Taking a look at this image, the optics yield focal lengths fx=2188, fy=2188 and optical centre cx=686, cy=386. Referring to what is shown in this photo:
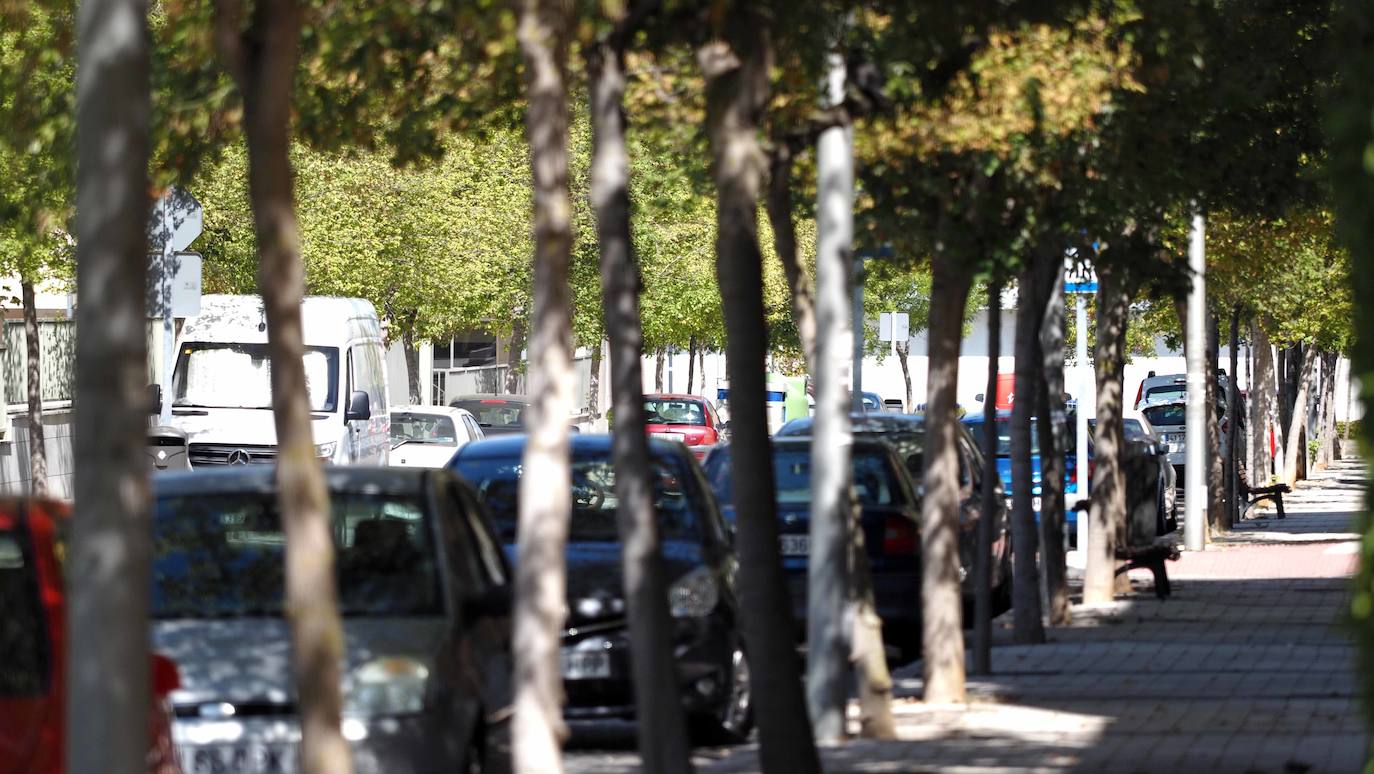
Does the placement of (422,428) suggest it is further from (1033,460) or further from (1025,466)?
(1025,466)

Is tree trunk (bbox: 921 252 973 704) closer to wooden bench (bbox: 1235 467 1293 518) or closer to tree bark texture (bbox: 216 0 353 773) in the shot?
tree bark texture (bbox: 216 0 353 773)

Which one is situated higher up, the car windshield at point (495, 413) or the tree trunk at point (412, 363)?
the tree trunk at point (412, 363)

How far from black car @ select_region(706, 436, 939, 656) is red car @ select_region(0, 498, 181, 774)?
7865mm

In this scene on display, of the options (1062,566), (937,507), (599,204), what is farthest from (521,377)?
(599,204)

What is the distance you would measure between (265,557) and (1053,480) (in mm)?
8771

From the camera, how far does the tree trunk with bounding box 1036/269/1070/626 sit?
16031 mm

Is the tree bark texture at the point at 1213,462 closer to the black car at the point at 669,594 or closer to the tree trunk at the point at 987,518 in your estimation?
the tree trunk at the point at 987,518

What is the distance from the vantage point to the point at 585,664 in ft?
32.9

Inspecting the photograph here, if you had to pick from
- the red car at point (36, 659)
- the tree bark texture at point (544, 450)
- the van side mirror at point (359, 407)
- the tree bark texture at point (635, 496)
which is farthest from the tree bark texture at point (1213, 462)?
the red car at point (36, 659)

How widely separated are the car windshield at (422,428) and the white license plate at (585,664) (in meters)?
19.4

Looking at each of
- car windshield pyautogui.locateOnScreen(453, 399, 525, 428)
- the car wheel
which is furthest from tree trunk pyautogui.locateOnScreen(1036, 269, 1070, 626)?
car windshield pyautogui.locateOnScreen(453, 399, 525, 428)

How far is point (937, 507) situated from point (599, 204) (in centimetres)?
480

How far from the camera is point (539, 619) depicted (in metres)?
6.32

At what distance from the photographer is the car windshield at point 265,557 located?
815 centimetres
